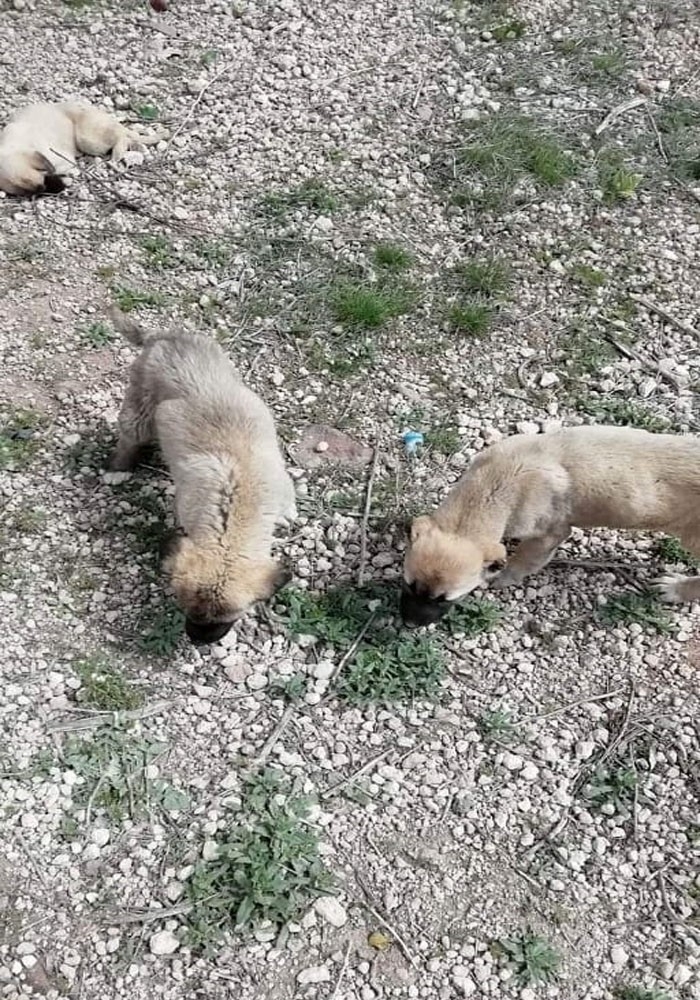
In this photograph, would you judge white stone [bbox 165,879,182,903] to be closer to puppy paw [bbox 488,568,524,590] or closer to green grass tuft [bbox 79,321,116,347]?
puppy paw [bbox 488,568,524,590]

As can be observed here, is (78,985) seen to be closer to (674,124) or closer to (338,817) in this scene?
(338,817)

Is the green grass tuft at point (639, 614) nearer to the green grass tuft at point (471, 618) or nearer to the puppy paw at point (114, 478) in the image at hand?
the green grass tuft at point (471, 618)

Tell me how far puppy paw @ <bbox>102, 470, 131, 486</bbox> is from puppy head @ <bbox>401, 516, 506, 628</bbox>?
76.1 inches

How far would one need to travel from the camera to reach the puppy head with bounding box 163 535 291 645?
468cm

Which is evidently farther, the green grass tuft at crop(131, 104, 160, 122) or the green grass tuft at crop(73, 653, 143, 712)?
the green grass tuft at crop(131, 104, 160, 122)

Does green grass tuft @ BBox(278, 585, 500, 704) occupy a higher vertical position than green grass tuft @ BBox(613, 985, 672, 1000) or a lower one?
higher

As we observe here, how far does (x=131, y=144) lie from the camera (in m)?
7.68

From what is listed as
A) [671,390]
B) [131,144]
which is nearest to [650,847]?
[671,390]

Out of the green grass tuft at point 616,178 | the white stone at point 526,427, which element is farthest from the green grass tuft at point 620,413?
the green grass tuft at point 616,178

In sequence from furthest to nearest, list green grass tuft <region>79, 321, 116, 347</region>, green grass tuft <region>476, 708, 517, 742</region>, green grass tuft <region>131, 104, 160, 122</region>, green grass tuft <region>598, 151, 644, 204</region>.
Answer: green grass tuft <region>131, 104, 160, 122</region> → green grass tuft <region>598, 151, 644, 204</region> → green grass tuft <region>79, 321, 116, 347</region> → green grass tuft <region>476, 708, 517, 742</region>

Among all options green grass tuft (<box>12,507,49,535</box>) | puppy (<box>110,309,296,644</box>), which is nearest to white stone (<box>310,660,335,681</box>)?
puppy (<box>110,309,296,644</box>)

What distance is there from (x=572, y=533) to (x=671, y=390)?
1.47m

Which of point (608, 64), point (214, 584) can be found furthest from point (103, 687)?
point (608, 64)

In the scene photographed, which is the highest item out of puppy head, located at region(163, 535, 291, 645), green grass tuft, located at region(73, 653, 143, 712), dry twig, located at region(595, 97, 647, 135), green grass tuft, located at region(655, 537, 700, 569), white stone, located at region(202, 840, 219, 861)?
dry twig, located at region(595, 97, 647, 135)
